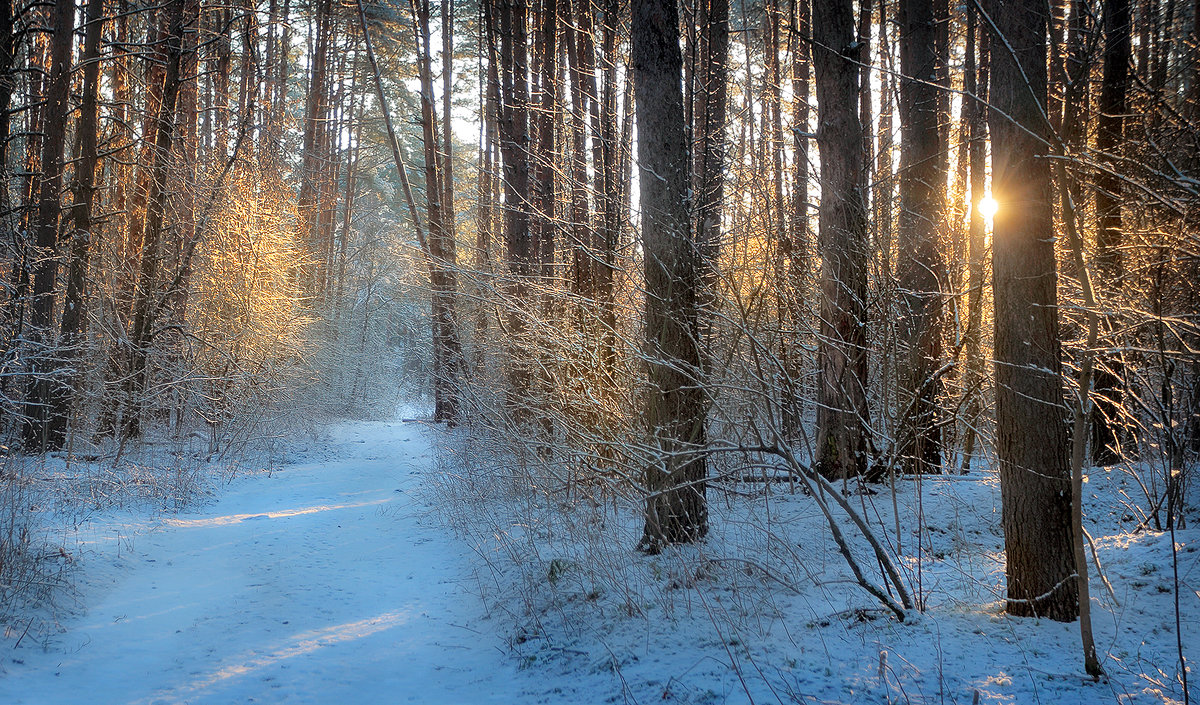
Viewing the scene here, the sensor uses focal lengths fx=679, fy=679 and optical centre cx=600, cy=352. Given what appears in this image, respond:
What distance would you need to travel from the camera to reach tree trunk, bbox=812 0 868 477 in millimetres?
6594

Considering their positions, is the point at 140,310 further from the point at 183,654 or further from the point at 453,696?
the point at 453,696

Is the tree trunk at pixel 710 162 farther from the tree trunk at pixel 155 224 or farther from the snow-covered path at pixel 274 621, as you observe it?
the tree trunk at pixel 155 224

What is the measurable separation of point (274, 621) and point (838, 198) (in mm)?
6091

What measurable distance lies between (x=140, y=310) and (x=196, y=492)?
395 centimetres

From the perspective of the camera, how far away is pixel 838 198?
661cm

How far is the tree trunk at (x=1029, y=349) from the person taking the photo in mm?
3471

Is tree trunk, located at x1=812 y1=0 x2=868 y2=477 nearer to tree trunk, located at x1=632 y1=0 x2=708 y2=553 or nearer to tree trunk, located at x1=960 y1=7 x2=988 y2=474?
tree trunk, located at x1=960 y1=7 x2=988 y2=474

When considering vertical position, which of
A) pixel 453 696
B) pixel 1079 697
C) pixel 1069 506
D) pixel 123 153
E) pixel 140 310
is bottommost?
pixel 453 696

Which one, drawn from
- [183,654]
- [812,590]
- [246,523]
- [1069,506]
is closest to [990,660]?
[1069,506]

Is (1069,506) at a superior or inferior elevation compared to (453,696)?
superior

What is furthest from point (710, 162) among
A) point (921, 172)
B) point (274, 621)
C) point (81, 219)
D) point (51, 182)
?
point (81, 219)

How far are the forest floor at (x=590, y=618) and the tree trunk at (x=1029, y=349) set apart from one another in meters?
0.30

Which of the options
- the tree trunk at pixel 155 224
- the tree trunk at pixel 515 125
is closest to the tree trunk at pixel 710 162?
the tree trunk at pixel 515 125

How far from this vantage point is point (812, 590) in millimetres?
4293
